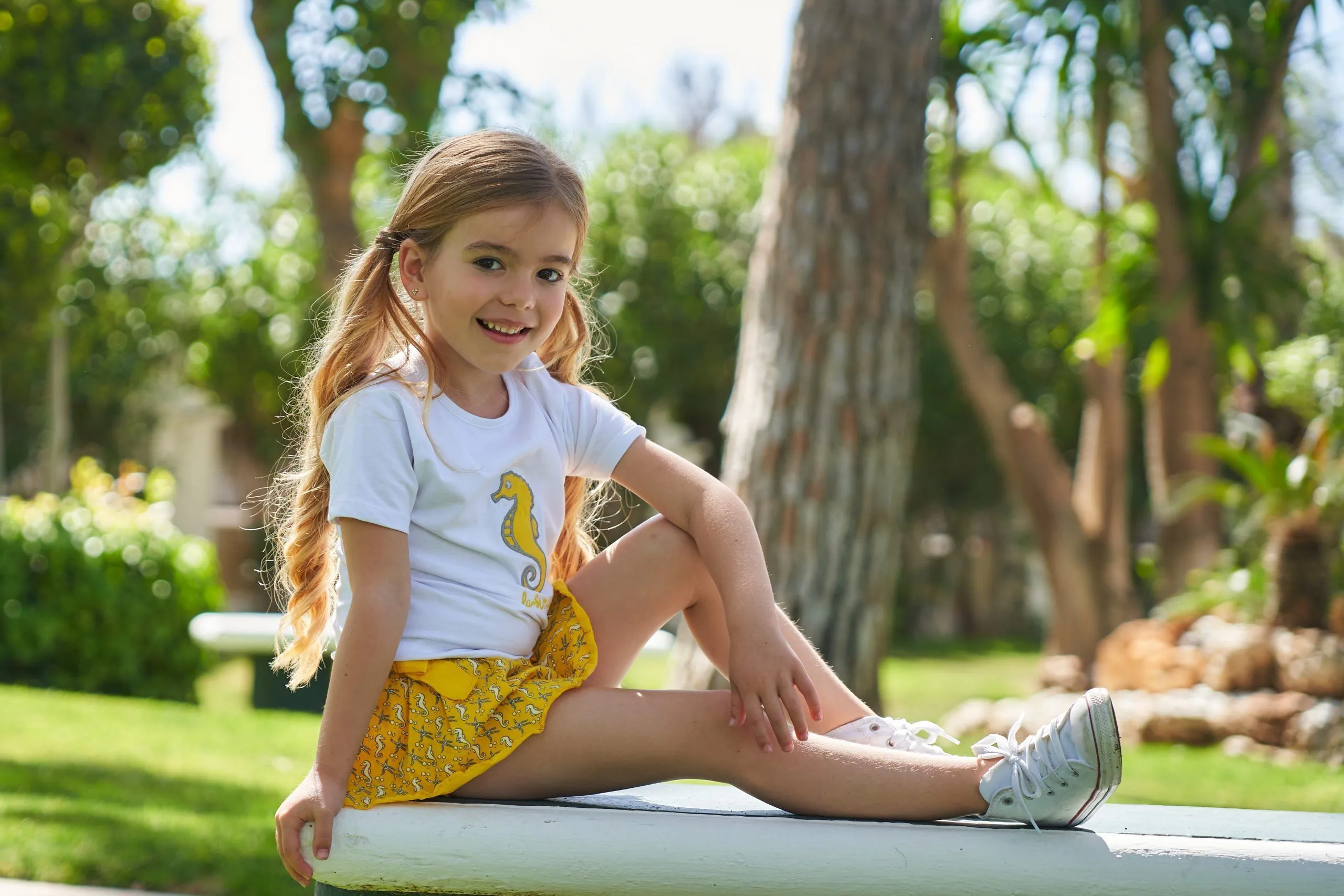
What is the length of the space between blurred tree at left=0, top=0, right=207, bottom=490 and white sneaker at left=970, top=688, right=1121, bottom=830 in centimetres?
883

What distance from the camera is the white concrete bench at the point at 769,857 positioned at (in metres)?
1.71

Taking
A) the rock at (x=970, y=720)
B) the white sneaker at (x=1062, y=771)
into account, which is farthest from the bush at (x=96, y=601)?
the white sneaker at (x=1062, y=771)

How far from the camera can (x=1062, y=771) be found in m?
1.75

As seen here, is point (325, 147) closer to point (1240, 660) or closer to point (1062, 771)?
point (1240, 660)

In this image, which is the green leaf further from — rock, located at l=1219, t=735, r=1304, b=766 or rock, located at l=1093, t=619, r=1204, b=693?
rock, located at l=1219, t=735, r=1304, b=766

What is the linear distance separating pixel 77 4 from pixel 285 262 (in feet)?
23.8

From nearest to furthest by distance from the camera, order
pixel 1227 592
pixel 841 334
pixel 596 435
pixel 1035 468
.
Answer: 1. pixel 596 435
2. pixel 841 334
3. pixel 1227 592
4. pixel 1035 468

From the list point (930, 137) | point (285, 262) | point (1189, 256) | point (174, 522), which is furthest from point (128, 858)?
point (174, 522)

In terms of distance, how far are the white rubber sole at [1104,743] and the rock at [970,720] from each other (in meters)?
5.26

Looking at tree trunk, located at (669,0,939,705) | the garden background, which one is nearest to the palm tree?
the garden background

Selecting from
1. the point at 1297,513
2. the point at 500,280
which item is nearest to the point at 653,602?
the point at 500,280

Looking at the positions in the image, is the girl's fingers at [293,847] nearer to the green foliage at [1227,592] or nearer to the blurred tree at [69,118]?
the green foliage at [1227,592]

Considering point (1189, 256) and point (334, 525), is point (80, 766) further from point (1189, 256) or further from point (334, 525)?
point (1189, 256)

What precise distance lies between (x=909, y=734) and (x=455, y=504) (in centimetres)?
76
